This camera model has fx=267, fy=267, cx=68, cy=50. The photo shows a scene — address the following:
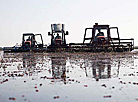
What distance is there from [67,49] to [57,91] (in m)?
50.7

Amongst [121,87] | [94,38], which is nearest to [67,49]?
[94,38]

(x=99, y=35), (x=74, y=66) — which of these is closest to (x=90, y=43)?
(x=99, y=35)

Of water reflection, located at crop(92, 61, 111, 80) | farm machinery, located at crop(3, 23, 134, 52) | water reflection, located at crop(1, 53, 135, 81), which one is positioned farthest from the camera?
farm machinery, located at crop(3, 23, 134, 52)

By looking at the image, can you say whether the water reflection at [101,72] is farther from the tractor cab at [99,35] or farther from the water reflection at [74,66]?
the tractor cab at [99,35]

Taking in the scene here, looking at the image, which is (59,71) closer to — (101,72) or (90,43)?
(101,72)

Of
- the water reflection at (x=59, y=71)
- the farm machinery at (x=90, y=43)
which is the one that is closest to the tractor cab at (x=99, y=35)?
the farm machinery at (x=90, y=43)

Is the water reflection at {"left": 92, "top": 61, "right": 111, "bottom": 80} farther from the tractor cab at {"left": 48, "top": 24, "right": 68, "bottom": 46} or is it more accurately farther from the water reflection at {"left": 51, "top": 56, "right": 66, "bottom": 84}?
the tractor cab at {"left": 48, "top": 24, "right": 68, "bottom": 46}

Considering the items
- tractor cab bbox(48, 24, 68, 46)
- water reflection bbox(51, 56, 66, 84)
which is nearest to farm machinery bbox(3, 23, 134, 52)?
tractor cab bbox(48, 24, 68, 46)

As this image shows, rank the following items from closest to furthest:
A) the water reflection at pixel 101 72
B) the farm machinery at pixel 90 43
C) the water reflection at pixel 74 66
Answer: the water reflection at pixel 101 72, the water reflection at pixel 74 66, the farm machinery at pixel 90 43

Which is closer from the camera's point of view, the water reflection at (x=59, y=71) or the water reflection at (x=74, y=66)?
the water reflection at (x=59, y=71)

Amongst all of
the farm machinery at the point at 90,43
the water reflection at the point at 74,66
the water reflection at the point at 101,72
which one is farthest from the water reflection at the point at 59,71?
the farm machinery at the point at 90,43

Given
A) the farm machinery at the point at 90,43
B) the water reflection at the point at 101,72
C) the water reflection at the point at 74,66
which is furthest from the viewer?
the farm machinery at the point at 90,43

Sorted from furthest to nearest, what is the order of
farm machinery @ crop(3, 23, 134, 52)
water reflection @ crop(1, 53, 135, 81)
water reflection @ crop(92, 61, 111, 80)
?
farm machinery @ crop(3, 23, 134, 52) < water reflection @ crop(1, 53, 135, 81) < water reflection @ crop(92, 61, 111, 80)

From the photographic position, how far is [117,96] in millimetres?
9188
